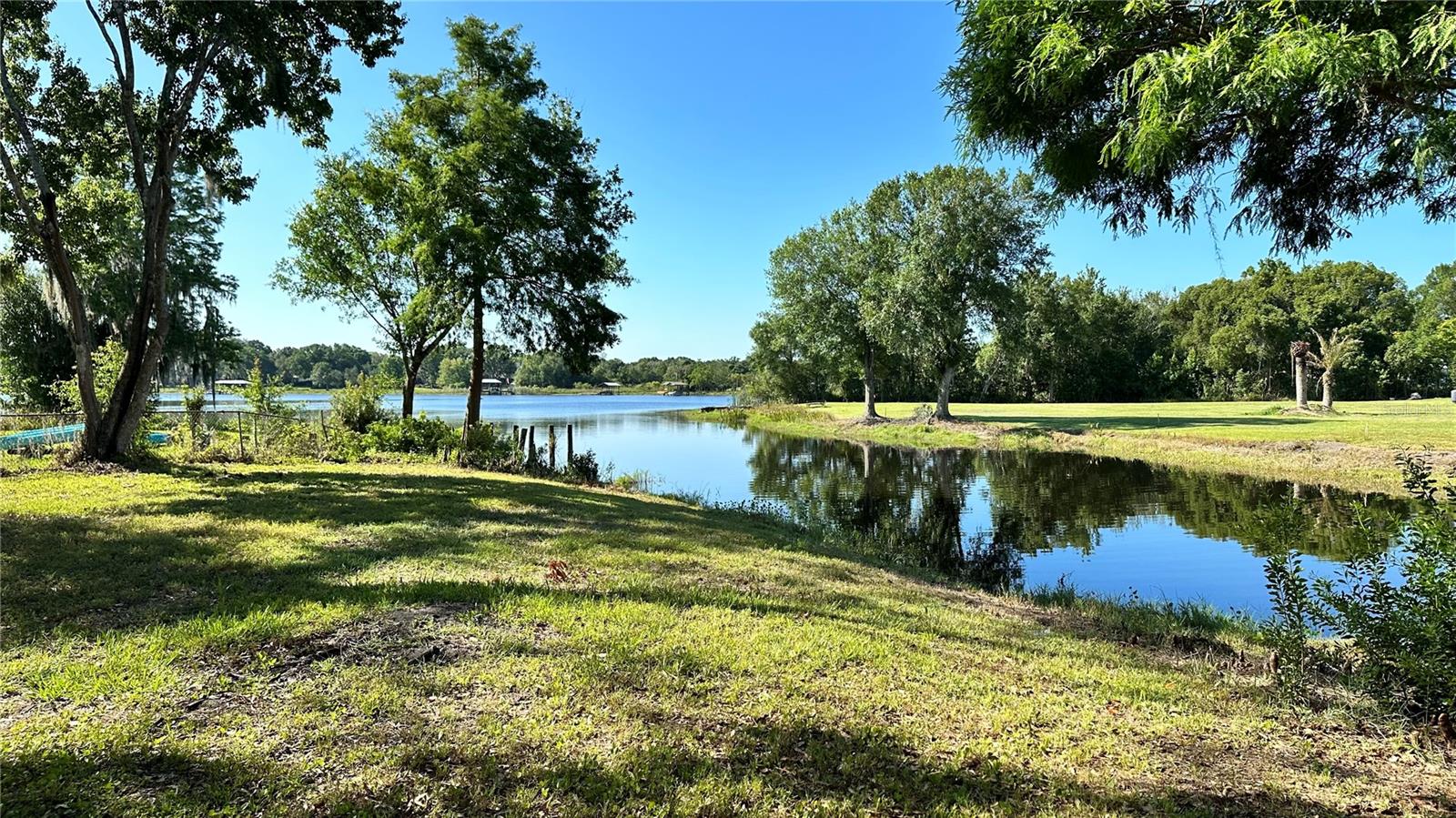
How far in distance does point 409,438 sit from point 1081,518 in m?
16.2

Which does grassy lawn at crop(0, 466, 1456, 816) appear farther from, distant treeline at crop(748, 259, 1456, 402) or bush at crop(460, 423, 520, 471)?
distant treeline at crop(748, 259, 1456, 402)

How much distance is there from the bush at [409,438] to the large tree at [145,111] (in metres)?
5.97

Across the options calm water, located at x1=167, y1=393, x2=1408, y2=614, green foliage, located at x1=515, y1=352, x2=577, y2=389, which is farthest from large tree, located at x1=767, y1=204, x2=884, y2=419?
green foliage, located at x1=515, y1=352, x2=577, y2=389

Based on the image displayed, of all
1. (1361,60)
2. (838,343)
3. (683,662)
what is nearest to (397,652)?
(683,662)

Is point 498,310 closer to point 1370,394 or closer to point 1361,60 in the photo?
point 1361,60

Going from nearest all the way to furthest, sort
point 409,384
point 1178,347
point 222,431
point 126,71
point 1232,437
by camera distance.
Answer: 1. point 126,71
2. point 222,431
3. point 409,384
4. point 1232,437
5. point 1178,347

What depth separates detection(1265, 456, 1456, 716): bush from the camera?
3.50 m

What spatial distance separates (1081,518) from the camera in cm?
1380

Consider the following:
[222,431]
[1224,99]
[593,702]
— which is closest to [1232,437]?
[1224,99]

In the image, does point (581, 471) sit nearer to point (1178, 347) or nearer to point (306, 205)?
point (306, 205)

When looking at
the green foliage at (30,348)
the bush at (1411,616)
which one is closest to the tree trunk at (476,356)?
the bush at (1411,616)

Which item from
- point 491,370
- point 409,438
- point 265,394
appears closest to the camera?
point 265,394

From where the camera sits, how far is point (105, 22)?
32.4 ft

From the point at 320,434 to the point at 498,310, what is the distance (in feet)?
18.5
